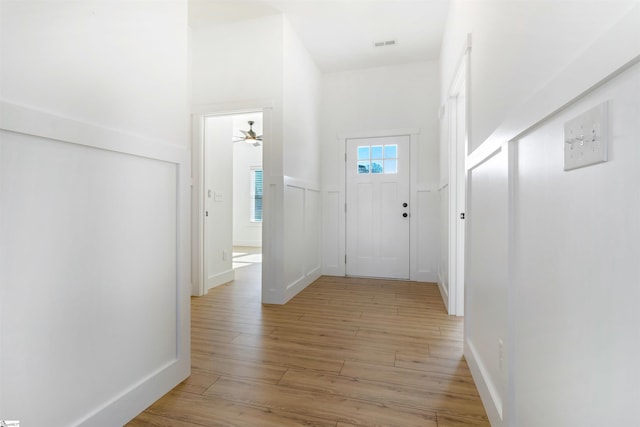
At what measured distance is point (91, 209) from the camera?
1231 millimetres

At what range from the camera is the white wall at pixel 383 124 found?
410 centimetres

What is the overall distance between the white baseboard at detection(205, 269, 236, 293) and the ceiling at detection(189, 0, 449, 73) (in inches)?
107

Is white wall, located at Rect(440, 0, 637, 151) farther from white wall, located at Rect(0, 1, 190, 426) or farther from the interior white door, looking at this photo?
the interior white door

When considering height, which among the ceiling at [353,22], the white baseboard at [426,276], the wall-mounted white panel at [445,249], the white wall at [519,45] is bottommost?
the white baseboard at [426,276]

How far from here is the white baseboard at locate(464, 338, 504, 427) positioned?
1322mm

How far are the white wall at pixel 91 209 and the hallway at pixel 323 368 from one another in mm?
304

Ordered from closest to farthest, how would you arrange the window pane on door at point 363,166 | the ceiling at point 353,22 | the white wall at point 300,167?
the ceiling at point 353,22 < the white wall at point 300,167 < the window pane on door at point 363,166

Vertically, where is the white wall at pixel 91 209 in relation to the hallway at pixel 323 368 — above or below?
above

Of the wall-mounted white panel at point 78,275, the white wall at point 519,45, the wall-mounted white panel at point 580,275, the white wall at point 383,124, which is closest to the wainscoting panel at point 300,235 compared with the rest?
the white wall at point 383,124

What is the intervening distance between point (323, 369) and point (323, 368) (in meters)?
0.01

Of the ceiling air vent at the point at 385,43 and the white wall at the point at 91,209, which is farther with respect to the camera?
the ceiling air vent at the point at 385,43

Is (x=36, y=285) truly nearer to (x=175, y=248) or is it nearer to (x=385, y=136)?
(x=175, y=248)

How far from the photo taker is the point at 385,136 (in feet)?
14.0

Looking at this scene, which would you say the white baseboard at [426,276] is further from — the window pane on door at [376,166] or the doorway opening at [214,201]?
the doorway opening at [214,201]
